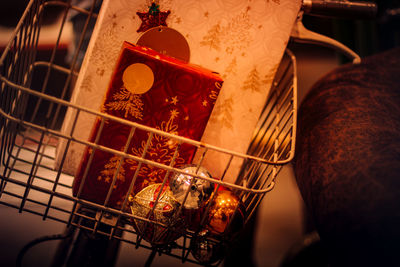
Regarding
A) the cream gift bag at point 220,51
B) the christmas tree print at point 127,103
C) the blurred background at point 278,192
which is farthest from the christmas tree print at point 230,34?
the blurred background at point 278,192

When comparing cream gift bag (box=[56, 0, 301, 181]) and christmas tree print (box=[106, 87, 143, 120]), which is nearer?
christmas tree print (box=[106, 87, 143, 120])

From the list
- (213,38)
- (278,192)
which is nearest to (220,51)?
(213,38)

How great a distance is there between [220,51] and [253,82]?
96 millimetres

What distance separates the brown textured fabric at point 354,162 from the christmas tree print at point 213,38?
0.82 ft

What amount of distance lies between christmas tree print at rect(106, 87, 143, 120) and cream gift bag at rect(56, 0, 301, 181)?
0.13 m

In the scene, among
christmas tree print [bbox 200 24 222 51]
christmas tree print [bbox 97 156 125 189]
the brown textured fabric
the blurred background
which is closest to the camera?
the brown textured fabric

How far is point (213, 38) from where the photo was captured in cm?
61

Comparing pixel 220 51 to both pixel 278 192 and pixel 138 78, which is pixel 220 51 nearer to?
pixel 138 78

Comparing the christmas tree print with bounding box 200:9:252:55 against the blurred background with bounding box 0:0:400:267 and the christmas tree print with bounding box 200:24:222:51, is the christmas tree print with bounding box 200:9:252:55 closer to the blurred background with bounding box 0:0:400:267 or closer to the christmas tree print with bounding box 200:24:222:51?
the christmas tree print with bounding box 200:24:222:51

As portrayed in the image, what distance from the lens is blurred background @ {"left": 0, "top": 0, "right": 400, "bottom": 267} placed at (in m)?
0.83

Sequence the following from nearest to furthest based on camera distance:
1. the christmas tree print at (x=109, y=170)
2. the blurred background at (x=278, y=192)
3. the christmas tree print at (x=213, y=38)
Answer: the christmas tree print at (x=109, y=170) → the christmas tree print at (x=213, y=38) → the blurred background at (x=278, y=192)

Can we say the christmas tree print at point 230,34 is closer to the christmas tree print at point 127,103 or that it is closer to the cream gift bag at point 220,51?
the cream gift bag at point 220,51

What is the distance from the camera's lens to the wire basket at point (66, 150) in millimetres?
414

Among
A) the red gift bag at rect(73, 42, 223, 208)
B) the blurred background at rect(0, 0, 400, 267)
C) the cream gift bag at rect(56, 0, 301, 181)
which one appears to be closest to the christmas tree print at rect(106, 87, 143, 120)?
the red gift bag at rect(73, 42, 223, 208)
